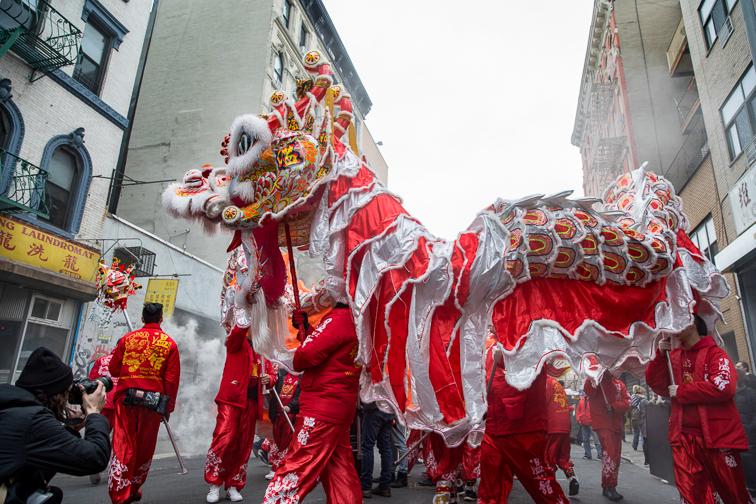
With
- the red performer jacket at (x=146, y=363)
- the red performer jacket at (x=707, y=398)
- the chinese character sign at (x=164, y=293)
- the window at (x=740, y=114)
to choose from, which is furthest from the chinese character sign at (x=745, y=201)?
the chinese character sign at (x=164, y=293)

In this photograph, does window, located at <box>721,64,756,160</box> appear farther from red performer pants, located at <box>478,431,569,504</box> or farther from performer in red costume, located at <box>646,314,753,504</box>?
red performer pants, located at <box>478,431,569,504</box>

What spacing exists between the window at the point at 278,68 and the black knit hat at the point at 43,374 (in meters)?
19.6

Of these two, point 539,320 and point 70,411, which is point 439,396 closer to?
point 539,320

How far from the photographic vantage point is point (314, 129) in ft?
10.9

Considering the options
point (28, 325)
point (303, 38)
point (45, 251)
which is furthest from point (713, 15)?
point (28, 325)

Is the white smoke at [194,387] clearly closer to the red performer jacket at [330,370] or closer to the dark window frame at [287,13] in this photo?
the red performer jacket at [330,370]

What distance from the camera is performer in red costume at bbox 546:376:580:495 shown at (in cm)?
641

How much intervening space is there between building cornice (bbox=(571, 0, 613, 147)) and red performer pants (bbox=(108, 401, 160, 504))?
25.3 meters

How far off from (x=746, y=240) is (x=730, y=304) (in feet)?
13.8

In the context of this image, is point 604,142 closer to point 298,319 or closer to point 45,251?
point 45,251

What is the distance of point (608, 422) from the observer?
639 centimetres

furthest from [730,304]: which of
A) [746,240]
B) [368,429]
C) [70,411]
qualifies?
[70,411]

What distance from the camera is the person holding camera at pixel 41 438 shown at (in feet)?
6.96

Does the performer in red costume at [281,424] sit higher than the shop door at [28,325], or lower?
lower
